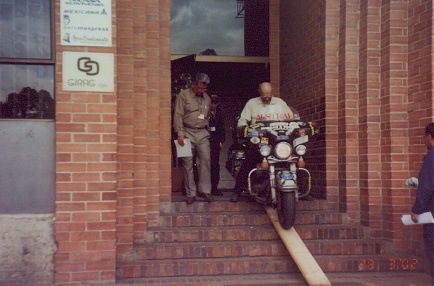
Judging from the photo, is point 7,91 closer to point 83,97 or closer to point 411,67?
point 83,97

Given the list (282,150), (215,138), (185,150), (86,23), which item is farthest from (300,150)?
(86,23)

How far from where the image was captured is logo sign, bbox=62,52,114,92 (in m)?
5.58

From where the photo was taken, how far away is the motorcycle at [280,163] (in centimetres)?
617

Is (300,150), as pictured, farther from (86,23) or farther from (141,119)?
(86,23)

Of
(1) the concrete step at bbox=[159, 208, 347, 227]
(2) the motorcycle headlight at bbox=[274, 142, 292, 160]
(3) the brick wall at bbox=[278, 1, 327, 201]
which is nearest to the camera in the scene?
(2) the motorcycle headlight at bbox=[274, 142, 292, 160]

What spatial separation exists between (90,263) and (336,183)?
3.53m

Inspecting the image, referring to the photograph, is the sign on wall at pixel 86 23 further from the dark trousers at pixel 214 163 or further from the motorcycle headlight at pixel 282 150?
the dark trousers at pixel 214 163

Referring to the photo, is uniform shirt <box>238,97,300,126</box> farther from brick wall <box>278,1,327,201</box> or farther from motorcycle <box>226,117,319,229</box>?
brick wall <box>278,1,327,201</box>

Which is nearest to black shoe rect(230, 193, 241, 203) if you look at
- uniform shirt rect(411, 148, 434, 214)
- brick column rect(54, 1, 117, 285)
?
brick column rect(54, 1, 117, 285)

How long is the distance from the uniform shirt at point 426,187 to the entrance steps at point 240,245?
1.51m

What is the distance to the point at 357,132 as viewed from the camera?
22.9 ft

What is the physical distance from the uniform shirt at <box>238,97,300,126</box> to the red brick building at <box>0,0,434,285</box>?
0.63 metres

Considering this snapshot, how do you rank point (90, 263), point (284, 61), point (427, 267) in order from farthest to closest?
1. point (284, 61)
2. point (427, 267)
3. point (90, 263)

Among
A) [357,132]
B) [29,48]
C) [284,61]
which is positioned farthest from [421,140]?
[29,48]
